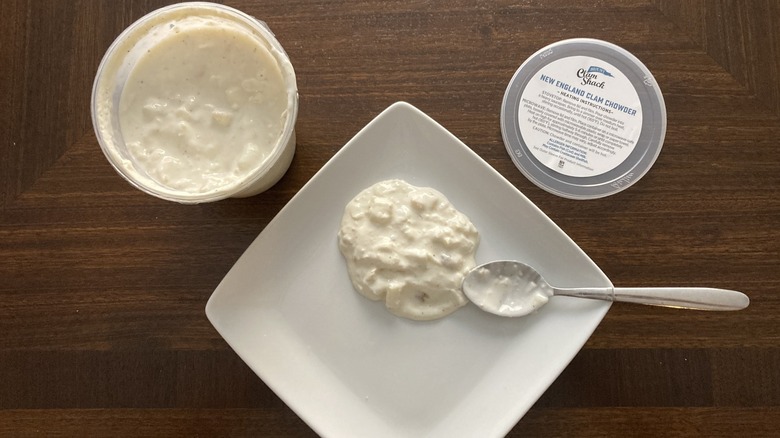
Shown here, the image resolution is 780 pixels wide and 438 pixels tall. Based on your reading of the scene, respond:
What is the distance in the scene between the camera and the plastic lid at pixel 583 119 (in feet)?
3.10

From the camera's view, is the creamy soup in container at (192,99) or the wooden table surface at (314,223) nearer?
the creamy soup in container at (192,99)

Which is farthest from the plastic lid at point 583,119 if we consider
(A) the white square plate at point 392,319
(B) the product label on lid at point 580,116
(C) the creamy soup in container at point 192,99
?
(C) the creamy soup in container at point 192,99

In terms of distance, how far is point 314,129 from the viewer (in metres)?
0.96

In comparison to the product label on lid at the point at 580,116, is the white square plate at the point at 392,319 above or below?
below

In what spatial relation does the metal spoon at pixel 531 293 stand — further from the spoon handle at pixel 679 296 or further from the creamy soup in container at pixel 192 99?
the creamy soup in container at pixel 192 99

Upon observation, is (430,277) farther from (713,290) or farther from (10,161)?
(10,161)

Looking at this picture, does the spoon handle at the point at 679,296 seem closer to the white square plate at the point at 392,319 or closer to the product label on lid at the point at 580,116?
the white square plate at the point at 392,319

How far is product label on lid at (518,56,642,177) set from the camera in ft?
3.11

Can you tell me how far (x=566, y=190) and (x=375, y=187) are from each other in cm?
30

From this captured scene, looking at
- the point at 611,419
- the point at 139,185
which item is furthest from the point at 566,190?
the point at 139,185

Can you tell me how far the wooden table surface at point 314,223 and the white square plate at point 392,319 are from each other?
64 mm

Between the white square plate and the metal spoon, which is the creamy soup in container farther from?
the metal spoon

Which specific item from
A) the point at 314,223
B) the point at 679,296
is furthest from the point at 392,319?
the point at 679,296

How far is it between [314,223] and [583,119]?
1.48 feet
